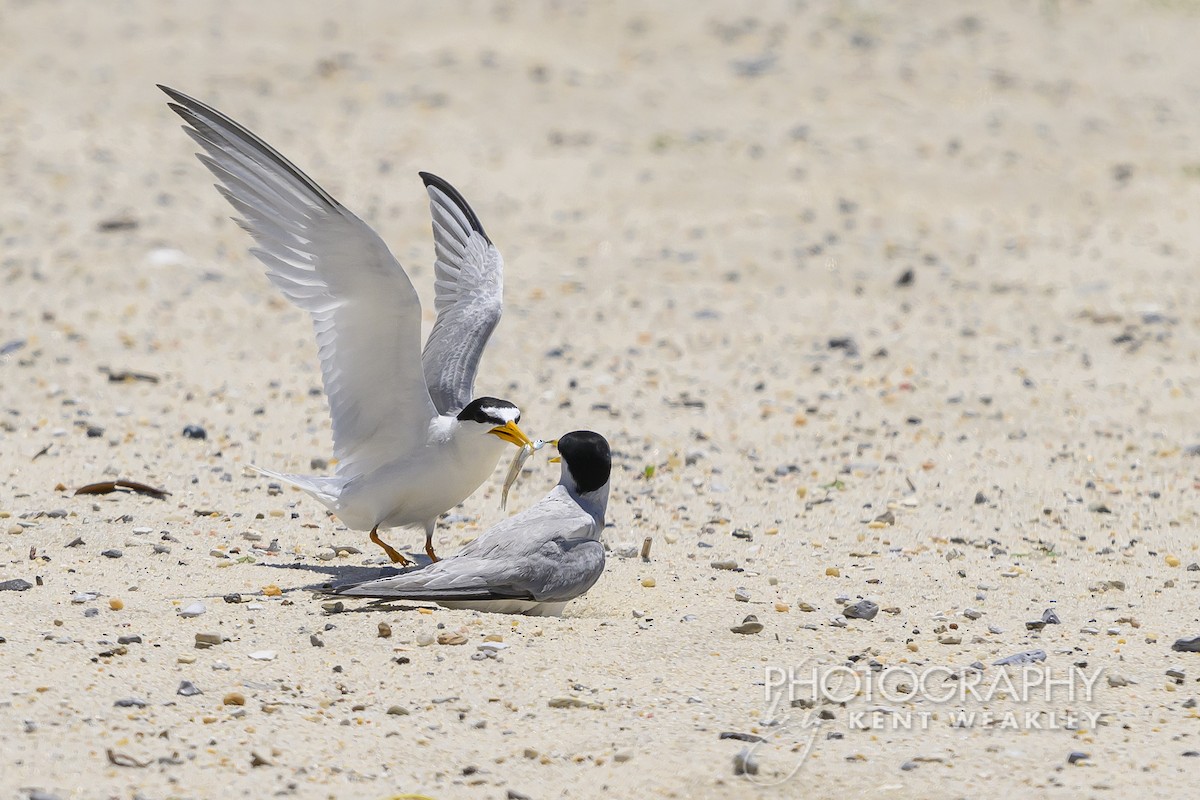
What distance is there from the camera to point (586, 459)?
5152 millimetres

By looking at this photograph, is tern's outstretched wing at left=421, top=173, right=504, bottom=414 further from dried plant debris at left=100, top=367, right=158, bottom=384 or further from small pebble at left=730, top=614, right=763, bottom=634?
dried plant debris at left=100, top=367, right=158, bottom=384

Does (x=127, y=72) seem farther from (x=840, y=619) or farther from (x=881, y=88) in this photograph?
(x=840, y=619)

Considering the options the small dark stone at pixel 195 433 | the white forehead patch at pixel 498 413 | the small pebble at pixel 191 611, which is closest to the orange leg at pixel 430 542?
the white forehead patch at pixel 498 413

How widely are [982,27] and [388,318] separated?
10960 millimetres

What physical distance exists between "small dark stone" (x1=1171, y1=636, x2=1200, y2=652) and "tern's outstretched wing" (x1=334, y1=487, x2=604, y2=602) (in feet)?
5.99

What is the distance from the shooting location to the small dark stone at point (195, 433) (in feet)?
22.2

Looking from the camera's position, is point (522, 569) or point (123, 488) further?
point (123, 488)

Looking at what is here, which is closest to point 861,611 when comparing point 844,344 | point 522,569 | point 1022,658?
point 1022,658

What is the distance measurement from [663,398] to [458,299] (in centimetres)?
177

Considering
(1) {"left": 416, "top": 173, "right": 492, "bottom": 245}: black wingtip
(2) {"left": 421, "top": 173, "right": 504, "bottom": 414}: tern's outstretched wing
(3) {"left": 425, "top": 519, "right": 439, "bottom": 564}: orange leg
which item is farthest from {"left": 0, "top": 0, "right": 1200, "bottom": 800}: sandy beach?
(1) {"left": 416, "top": 173, "right": 492, "bottom": 245}: black wingtip

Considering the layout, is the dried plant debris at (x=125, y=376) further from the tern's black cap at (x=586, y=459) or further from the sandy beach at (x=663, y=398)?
the tern's black cap at (x=586, y=459)

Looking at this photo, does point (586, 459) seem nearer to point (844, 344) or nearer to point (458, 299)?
point (458, 299)

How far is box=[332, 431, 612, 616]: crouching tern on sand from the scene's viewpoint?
4676mm

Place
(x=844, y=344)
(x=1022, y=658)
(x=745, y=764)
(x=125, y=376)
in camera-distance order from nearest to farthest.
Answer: (x=745, y=764) → (x=1022, y=658) → (x=125, y=376) → (x=844, y=344)
